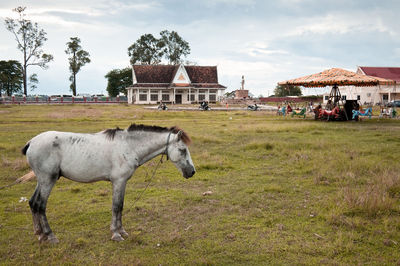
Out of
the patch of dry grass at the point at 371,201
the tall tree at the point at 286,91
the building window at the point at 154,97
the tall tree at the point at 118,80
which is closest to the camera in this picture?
the patch of dry grass at the point at 371,201

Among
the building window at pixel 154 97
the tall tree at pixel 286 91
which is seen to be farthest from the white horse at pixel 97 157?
the tall tree at pixel 286 91

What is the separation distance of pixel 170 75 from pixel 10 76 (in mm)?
39011

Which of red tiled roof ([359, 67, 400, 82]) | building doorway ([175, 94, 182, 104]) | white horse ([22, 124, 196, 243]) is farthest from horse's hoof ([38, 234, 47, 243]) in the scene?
red tiled roof ([359, 67, 400, 82])

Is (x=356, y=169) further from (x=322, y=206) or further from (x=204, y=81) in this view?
(x=204, y=81)

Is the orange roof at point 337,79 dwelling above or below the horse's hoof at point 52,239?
above

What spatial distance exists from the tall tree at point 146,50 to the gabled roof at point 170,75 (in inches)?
603

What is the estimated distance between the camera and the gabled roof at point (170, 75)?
56656 mm

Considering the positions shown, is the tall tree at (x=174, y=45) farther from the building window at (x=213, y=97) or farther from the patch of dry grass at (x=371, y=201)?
the patch of dry grass at (x=371, y=201)

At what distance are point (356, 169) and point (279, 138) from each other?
6.44m

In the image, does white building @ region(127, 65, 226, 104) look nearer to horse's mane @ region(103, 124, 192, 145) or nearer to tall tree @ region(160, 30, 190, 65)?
tall tree @ region(160, 30, 190, 65)

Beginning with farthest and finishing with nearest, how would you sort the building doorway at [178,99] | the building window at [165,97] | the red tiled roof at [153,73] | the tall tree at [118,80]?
1. the tall tree at [118,80]
2. the building doorway at [178,99]
3. the building window at [165,97]
4. the red tiled roof at [153,73]

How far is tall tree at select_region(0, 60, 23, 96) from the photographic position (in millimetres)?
69625

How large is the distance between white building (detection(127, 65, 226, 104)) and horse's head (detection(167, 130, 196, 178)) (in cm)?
5023

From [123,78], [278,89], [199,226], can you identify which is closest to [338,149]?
[199,226]
